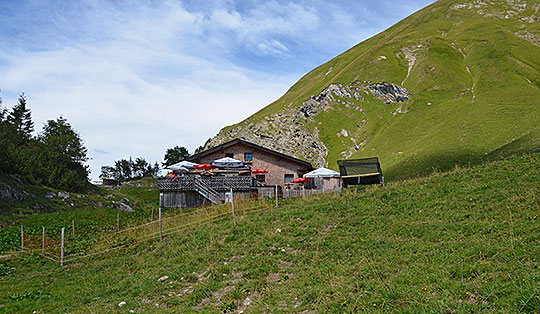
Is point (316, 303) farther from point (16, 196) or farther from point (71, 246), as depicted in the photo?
point (16, 196)

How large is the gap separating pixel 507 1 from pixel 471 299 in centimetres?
21436

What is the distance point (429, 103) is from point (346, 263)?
96.8m

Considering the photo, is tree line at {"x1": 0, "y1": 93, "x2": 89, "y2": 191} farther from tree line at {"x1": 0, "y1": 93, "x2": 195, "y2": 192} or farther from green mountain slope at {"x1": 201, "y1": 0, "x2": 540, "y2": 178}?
green mountain slope at {"x1": 201, "y1": 0, "x2": 540, "y2": 178}

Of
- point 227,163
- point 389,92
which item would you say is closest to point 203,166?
point 227,163

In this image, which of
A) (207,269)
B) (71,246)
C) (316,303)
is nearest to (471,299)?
(316,303)

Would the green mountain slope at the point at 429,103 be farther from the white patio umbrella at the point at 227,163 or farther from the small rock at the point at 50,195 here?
the small rock at the point at 50,195

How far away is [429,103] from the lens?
94812 mm

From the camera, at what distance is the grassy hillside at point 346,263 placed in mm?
7281

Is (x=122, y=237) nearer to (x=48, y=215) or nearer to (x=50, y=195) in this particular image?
(x=48, y=215)

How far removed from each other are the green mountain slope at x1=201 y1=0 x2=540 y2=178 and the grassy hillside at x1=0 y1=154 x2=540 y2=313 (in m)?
34.6

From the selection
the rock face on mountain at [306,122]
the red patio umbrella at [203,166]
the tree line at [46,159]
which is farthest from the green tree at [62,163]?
the rock face on mountain at [306,122]

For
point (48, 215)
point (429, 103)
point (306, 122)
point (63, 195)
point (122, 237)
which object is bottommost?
point (122, 237)

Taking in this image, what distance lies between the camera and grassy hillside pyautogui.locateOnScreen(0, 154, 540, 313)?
7.28m

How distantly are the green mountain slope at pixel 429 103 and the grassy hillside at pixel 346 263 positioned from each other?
34609 millimetres
